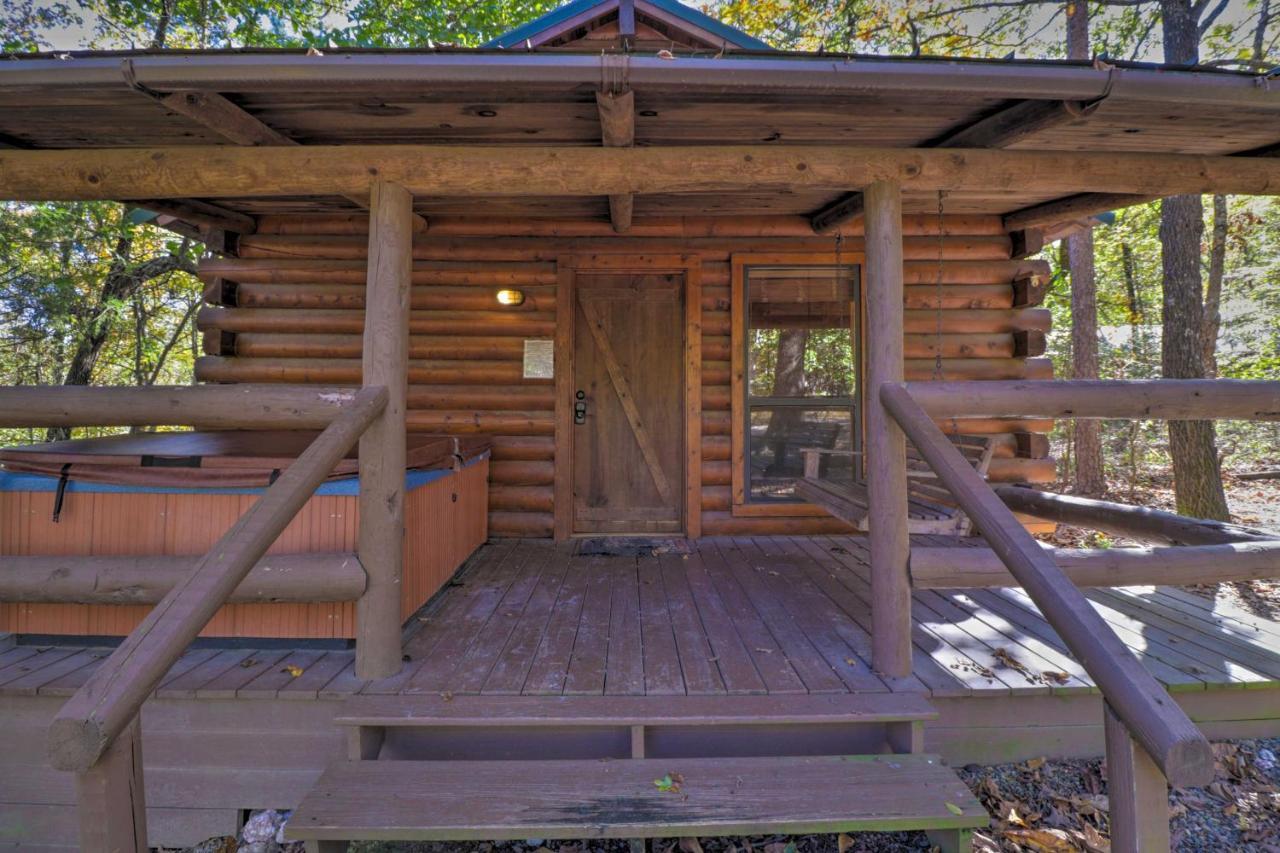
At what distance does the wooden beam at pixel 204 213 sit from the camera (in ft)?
12.4

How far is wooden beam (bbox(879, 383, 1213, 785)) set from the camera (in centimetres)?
125

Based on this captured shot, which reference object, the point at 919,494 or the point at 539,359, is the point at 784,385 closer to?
the point at 919,494

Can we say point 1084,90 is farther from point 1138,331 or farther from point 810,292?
point 1138,331

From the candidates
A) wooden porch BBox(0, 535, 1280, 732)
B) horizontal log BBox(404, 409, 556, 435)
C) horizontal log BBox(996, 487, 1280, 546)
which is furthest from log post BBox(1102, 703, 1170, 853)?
horizontal log BBox(404, 409, 556, 435)

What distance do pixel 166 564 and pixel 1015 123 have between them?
4091mm

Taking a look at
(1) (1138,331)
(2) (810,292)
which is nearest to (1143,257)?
(1) (1138,331)

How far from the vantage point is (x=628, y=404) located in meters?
4.76

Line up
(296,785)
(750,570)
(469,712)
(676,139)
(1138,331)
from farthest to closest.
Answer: (1138,331) < (750,570) < (676,139) < (296,785) < (469,712)

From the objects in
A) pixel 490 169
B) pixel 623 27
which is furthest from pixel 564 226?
pixel 490 169

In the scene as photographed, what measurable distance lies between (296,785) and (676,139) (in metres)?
3.30

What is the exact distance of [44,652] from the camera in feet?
8.46

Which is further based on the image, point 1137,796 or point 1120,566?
point 1120,566

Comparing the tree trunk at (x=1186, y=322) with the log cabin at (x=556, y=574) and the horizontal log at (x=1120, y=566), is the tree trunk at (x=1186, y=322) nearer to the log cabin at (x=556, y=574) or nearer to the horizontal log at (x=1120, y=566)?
the log cabin at (x=556, y=574)

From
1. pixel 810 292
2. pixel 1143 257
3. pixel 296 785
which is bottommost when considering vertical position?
pixel 296 785
